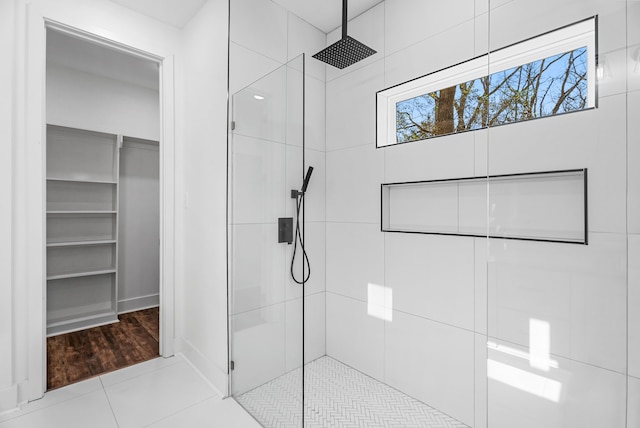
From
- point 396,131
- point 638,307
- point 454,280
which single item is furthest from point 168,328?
point 638,307

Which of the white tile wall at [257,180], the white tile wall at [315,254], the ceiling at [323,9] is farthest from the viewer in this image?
the white tile wall at [315,254]

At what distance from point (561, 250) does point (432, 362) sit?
1.26 metres

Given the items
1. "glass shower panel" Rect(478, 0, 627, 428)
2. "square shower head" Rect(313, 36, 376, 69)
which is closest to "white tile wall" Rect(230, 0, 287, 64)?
"square shower head" Rect(313, 36, 376, 69)

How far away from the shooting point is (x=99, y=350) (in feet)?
8.22

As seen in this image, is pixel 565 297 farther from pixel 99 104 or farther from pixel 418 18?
pixel 99 104

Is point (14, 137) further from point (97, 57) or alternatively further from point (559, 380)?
point (559, 380)

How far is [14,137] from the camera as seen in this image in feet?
5.65

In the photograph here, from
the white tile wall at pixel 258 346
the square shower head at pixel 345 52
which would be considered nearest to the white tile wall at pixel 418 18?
the square shower head at pixel 345 52

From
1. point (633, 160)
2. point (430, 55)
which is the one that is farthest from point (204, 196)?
point (633, 160)

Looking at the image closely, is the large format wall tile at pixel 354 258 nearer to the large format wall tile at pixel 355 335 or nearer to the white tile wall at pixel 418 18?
the large format wall tile at pixel 355 335

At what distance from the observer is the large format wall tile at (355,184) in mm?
2100

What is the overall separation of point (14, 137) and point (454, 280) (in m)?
2.63

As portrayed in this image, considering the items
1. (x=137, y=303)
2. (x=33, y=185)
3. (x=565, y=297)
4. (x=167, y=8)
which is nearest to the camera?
(x=565, y=297)

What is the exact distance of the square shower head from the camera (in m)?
1.50
